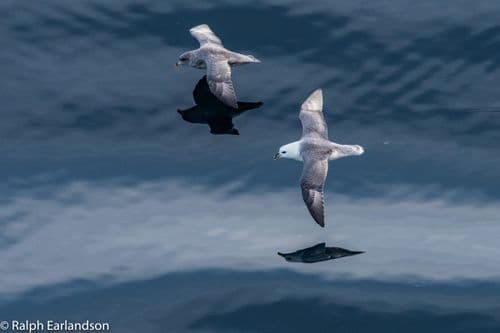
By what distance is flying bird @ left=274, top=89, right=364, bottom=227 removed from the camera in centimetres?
2167

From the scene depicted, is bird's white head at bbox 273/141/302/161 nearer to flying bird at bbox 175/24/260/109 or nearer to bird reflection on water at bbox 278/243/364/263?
flying bird at bbox 175/24/260/109

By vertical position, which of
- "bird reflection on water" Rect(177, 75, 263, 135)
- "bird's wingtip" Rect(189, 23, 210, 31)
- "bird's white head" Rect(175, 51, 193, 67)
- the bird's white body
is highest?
"bird's wingtip" Rect(189, 23, 210, 31)

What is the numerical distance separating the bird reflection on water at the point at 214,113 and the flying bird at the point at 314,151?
1.30 m

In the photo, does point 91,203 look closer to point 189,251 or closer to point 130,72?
point 189,251

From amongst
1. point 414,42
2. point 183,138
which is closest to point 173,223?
point 183,138

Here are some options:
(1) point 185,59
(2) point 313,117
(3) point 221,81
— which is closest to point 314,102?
(2) point 313,117

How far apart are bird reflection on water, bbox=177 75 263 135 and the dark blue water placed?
17 cm

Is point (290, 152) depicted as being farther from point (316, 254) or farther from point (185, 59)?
point (185, 59)

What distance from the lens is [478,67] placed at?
2477cm

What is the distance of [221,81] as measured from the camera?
2511 cm

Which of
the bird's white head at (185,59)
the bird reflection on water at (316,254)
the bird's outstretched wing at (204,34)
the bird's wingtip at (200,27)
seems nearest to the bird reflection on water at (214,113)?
the bird's white head at (185,59)

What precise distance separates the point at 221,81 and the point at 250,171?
9.19 ft

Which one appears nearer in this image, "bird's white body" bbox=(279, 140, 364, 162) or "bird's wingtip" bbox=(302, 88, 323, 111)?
"bird's white body" bbox=(279, 140, 364, 162)

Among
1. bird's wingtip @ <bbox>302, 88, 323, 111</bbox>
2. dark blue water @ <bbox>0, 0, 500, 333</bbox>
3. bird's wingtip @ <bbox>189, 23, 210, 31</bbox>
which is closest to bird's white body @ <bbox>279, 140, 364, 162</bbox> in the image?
dark blue water @ <bbox>0, 0, 500, 333</bbox>
